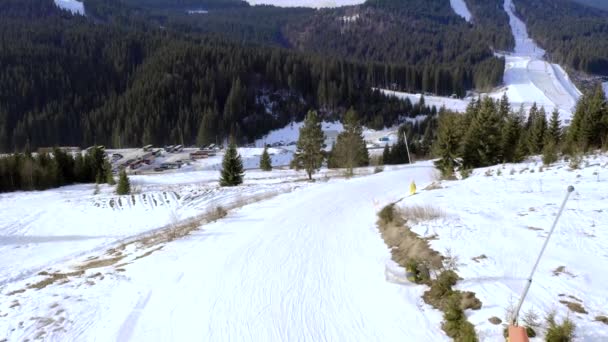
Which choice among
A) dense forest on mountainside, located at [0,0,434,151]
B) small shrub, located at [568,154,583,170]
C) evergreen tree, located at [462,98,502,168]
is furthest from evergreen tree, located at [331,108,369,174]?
dense forest on mountainside, located at [0,0,434,151]

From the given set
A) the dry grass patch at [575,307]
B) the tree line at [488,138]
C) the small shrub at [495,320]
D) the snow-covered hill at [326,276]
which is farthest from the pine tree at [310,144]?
the dry grass patch at [575,307]

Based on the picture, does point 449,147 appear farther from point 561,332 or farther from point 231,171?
point 561,332

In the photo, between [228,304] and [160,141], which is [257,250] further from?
[160,141]

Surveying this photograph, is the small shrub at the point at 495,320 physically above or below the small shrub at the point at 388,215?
above

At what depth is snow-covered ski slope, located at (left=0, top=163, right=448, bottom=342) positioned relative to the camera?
22.9 ft

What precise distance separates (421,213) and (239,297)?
245 inches

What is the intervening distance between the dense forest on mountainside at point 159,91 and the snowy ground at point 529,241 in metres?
103

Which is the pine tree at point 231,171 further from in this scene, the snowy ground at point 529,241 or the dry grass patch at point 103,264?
the dry grass patch at point 103,264

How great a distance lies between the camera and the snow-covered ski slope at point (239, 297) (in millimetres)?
6984

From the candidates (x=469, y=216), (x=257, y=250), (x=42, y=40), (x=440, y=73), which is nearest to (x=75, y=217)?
(x=257, y=250)

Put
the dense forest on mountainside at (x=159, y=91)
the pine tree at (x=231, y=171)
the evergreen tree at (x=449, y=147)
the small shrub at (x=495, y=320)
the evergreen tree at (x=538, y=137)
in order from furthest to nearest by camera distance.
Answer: the dense forest on mountainside at (x=159, y=91) < the evergreen tree at (x=538, y=137) < the pine tree at (x=231, y=171) < the evergreen tree at (x=449, y=147) < the small shrub at (x=495, y=320)

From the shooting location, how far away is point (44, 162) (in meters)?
48.1

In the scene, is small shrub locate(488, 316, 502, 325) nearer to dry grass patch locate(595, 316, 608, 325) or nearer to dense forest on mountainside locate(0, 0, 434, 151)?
dry grass patch locate(595, 316, 608, 325)

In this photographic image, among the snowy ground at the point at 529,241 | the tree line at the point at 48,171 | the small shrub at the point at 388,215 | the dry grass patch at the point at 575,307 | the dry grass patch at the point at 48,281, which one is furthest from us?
the tree line at the point at 48,171
